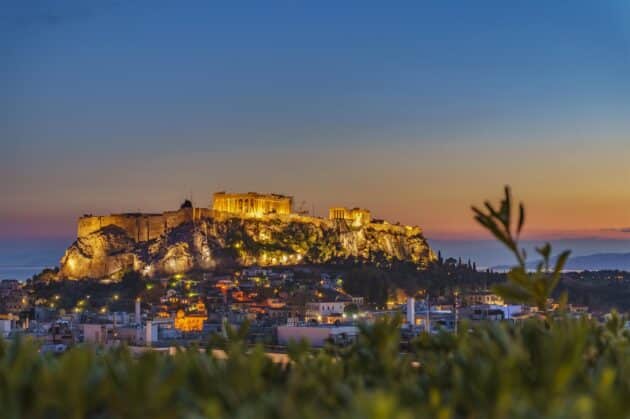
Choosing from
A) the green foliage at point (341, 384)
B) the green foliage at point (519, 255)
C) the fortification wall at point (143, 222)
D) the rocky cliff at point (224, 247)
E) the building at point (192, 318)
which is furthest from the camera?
the fortification wall at point (143, 222)

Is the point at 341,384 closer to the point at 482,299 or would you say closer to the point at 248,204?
the point at 482,299

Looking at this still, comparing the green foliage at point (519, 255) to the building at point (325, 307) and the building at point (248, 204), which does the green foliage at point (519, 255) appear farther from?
the building at point (248, 204)

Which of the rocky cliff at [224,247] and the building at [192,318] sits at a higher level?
the rocky cliff at [224,247]

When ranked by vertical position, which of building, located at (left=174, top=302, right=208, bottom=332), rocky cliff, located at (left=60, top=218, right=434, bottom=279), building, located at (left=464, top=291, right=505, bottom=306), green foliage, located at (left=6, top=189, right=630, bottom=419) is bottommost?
building, located at (left=174, top=302, right=208, bottom=332)

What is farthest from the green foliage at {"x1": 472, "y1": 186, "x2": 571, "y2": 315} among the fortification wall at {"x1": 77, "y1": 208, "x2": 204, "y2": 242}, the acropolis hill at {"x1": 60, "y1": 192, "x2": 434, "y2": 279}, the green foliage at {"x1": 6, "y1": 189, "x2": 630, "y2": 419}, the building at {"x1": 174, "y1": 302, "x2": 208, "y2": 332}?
the fortification wall at {"x1": 77, "y1": 208, "x2": 204, "y2": 242}

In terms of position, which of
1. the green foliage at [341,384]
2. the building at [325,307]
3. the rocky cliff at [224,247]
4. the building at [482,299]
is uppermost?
the rocky cliff at [224,247]

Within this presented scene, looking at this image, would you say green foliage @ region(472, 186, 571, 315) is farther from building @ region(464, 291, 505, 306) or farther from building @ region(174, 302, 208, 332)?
building @ region(464, 291, 505, 306)

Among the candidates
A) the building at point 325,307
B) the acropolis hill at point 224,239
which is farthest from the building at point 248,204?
the building at point 325,307
